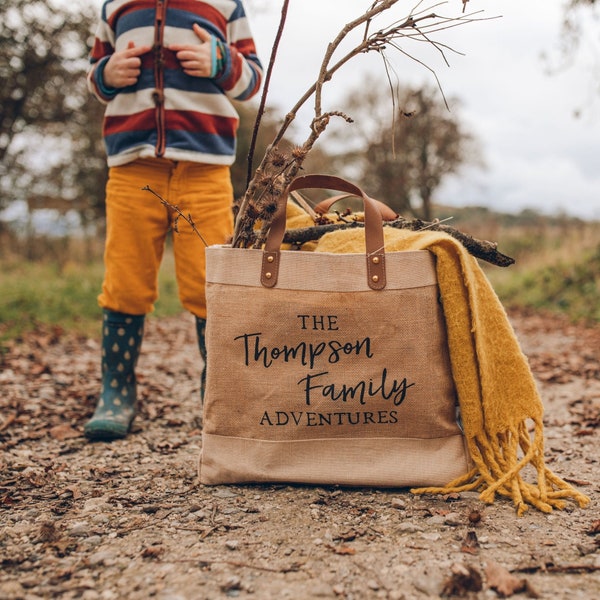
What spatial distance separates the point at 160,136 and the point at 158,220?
356 millimetres

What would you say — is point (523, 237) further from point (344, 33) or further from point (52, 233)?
point (344, 33)

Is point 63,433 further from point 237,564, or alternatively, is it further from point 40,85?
point 40,85

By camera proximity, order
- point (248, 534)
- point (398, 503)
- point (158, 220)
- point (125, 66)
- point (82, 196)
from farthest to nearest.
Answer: point (82, 196)
point (158, 220)
point (125, 66)
point (398, 503)
point (248, 534)

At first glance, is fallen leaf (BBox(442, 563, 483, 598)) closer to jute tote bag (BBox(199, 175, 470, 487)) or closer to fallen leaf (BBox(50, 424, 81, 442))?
jute tote bag (BBox(199, 175, 470, 487))

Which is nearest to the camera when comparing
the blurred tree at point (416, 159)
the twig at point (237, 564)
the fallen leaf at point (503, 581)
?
the fallen leaf at point (503, 581)

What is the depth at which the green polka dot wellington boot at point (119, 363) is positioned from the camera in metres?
2.70

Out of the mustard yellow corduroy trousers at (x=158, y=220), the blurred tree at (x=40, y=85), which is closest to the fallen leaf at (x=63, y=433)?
the mustard yellow corduroy trousers at (x=158, y=220)

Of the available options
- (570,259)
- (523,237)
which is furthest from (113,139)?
(523,237)

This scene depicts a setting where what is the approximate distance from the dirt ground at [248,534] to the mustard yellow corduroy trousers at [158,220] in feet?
2.21

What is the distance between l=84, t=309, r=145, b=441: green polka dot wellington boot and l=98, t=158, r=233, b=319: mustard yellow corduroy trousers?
0.13 m

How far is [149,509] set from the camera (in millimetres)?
1820

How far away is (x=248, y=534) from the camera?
5.38 ft

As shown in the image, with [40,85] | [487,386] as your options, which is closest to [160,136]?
[487,386]

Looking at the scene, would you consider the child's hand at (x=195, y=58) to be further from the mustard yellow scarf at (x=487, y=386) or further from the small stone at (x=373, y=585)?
the small stone at (x=373, y=585)
